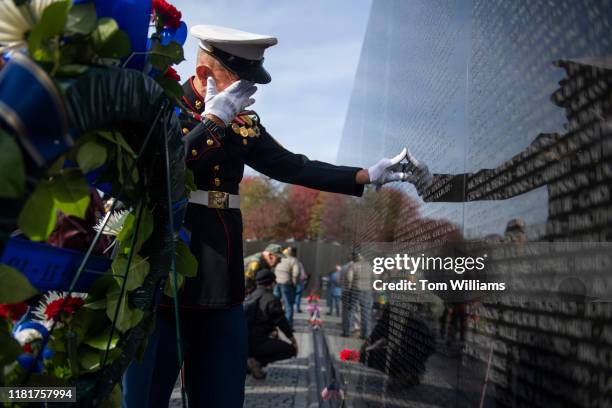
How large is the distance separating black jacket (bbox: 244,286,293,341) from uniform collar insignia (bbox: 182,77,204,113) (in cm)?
464

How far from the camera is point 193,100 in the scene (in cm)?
249

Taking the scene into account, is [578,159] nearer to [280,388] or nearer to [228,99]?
[228,99]

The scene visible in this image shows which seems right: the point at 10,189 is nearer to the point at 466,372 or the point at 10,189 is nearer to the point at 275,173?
the point at 466,372

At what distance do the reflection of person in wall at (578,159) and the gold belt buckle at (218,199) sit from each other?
120cm

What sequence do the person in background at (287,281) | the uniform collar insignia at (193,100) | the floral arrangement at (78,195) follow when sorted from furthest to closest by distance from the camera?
the person in background at (287,281), the uniform collar insignia at (193,100), the floral arrangement at (78,195)

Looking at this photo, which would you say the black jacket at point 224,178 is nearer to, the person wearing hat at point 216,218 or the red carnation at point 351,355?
the person wearing hat at point 216,218

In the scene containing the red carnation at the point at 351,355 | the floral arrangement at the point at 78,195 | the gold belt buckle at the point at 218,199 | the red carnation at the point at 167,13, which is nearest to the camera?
the floral arrangement at the point at 78,195

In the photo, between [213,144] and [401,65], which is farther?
[401,65]

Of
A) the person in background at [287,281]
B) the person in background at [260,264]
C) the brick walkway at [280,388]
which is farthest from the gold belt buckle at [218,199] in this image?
the person in background at [287,281]

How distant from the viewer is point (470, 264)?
175cm

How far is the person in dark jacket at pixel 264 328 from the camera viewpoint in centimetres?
679

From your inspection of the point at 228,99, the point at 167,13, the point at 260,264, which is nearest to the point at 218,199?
the point at 228,99

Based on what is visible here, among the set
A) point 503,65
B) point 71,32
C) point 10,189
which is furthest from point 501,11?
point 10,189

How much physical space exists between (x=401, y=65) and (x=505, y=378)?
92.7 inches
